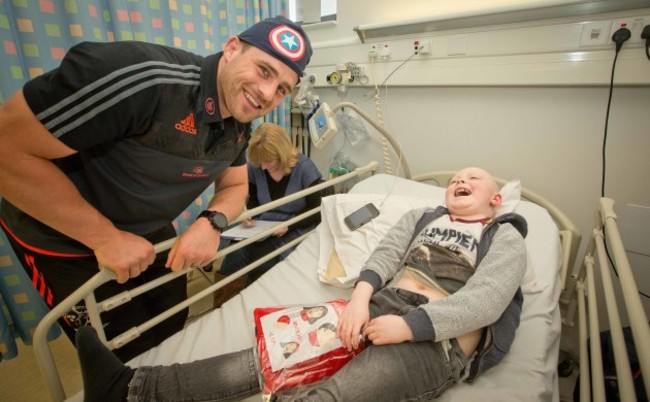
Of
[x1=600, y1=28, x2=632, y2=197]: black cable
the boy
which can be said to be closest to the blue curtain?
the boy

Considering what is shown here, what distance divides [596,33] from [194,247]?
5.85 ft

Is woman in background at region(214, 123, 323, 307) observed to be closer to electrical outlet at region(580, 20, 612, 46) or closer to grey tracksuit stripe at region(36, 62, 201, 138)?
grey tracksuit stripe at region(36, 62, 201, 138)

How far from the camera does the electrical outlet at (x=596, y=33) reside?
4.32 ft

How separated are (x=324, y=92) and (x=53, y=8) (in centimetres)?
158

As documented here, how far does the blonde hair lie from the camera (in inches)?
71.0

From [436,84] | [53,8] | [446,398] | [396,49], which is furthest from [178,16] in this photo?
[446,398]

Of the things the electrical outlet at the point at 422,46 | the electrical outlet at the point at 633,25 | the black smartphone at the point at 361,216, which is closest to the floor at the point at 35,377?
the black smartphone at the point at 361,216

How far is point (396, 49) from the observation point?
189 cm

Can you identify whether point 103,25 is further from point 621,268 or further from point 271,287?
point 621,268

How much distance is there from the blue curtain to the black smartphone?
1.35 meters

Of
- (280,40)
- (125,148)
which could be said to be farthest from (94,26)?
(280,40)

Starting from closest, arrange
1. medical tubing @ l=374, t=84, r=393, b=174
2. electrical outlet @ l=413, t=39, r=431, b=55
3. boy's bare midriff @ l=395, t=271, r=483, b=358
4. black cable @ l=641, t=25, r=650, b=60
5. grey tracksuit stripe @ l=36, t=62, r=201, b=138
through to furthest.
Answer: grey tracksuit stripe @ l=36, t=62, r=201, b=138, boy's bare midriff @ l=395, t=271, r=483, b=358, black cable @ l=641, t=25, r=650, b=60, electrical outlet @ l=413, t=39, r=431, b=55, medical tubing @ l=374, t=84, r=393, b=174

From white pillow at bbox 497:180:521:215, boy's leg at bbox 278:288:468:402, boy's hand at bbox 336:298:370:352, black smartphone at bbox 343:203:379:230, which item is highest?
white pillow at bbox 497:180:521:215

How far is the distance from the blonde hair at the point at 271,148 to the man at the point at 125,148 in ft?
2.36
